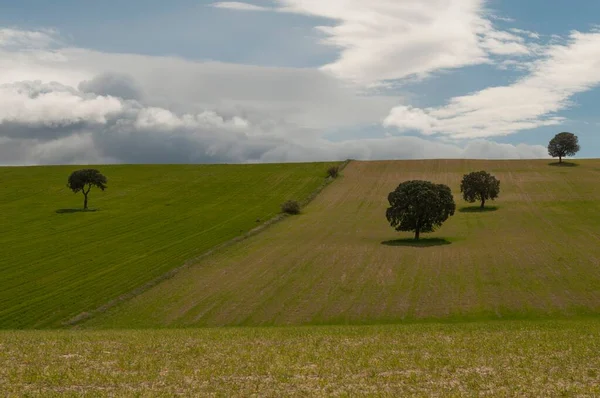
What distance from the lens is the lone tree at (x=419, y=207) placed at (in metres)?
82.8

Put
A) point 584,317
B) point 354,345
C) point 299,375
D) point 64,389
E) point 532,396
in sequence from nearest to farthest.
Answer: point 532,396 < point 64,389 < point 299,375 < point 354,345 < point 584,317

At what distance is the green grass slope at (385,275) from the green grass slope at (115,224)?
672 cm

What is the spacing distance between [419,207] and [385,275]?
81.6 ft

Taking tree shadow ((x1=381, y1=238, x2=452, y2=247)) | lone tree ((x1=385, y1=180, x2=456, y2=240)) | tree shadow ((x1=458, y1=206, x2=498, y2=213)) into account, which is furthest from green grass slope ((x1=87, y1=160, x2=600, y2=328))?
lone tree ((x1=385, y1=180, x2=456, y2=240))

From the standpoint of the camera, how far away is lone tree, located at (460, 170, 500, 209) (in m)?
110

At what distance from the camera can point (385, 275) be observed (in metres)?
60.3

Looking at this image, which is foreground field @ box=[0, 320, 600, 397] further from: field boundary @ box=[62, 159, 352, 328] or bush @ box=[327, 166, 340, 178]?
bush @ box=[327, 166, 340, 178]

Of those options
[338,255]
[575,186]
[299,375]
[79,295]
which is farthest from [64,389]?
[575,186]

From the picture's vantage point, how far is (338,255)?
70.2 metres

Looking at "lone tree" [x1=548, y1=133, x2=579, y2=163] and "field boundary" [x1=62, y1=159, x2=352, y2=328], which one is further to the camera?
"lone tree" [x1=548, y1=133, x2=579, y2=163]

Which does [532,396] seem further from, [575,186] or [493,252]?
[575,186]

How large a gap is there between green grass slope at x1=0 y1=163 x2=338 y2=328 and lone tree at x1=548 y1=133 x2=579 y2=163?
6702 cm

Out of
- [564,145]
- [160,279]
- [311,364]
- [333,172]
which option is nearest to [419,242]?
[160,279]

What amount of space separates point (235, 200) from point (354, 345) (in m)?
94.2
